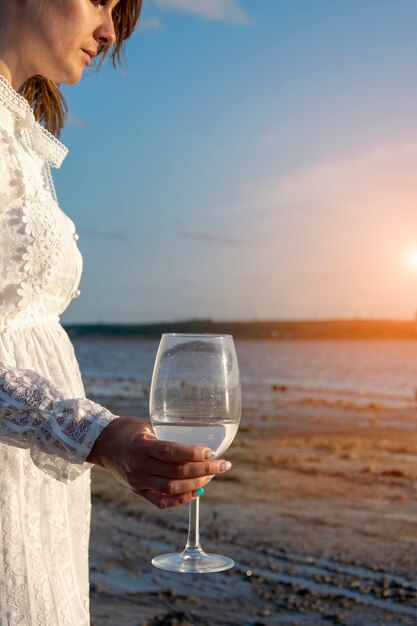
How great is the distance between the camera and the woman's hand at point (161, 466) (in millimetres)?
1481

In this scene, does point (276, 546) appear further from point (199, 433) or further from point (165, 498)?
point (165, 498)

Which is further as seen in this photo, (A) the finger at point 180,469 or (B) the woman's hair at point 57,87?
(B) the woman's hair at point 57,87

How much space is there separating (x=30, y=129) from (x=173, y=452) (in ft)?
4.00

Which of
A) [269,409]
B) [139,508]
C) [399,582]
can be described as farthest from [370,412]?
[399,582]

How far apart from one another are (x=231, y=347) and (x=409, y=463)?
38.8 ft

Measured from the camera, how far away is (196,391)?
1.71 metres

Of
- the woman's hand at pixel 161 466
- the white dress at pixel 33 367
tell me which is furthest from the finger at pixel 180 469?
the white dress at pixel 33 367

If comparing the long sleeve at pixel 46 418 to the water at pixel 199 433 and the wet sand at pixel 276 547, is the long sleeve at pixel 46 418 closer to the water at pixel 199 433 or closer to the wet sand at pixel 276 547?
the water at pixel 199 433

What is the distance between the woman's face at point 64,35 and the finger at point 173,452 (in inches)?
42.0

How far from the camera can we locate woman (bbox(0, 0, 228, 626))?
6.00 ft

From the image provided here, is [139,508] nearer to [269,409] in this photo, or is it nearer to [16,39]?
[16,39]

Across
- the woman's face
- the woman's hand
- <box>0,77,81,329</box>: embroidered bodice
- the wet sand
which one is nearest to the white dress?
<box>0,77,81,329</box>: embroidered bodice

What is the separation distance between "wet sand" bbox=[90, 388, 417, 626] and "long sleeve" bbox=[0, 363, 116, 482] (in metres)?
4.00

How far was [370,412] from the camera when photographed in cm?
2361
